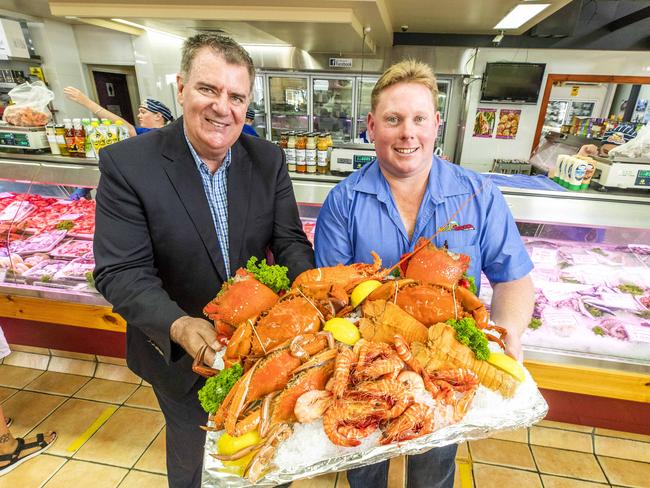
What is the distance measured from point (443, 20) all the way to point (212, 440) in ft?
21.2

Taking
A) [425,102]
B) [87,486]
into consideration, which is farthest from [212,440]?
[87,486]

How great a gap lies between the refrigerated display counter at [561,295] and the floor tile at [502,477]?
1.61ft

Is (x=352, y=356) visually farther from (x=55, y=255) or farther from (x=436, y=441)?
(x=55, y=255)

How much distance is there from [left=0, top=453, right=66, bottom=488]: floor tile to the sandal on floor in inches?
1.1

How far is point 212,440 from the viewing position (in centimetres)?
115

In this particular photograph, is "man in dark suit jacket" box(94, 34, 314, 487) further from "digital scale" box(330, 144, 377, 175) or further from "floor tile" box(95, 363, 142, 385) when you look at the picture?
"floor tile" box(95, 363, 142, 385)

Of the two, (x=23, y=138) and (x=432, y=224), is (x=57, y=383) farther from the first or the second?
(x=432, y=224)

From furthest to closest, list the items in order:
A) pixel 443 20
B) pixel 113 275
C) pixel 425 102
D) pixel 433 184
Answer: pixel 443 20, pixel 433 184, pixel 425 102, pixel 113 275

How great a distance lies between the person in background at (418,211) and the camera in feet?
5.43

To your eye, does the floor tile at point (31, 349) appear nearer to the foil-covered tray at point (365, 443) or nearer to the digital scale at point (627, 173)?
the foil-covered tray at point (365, 443)

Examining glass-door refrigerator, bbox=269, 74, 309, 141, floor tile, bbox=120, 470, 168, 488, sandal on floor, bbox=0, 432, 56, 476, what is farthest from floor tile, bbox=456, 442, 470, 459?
glass-door refrigerator, bbox=269, 74, 309, 141

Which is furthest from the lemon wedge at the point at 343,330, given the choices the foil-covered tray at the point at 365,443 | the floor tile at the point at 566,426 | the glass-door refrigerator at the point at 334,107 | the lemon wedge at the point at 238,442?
the glass-door refrigerator at the point at 334,107

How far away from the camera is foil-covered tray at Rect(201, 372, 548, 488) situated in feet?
3.51

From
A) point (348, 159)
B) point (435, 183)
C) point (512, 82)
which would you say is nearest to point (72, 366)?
point (348, 159)
